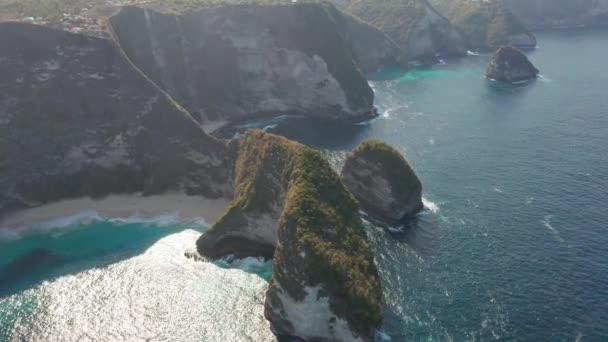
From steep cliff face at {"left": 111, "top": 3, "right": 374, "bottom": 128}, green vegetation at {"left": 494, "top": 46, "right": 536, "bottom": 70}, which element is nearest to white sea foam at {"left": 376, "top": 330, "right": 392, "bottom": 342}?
steep cliff face at {"left": 111, "top": 3, "right": 374, "bottom": 128}

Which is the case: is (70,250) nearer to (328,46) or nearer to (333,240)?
(333,240)

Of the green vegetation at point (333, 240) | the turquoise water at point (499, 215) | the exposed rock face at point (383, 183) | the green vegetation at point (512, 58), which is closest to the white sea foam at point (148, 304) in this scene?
the green vegetation at point (333, 240)

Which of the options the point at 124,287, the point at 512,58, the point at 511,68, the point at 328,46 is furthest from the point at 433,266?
the point at 512,58

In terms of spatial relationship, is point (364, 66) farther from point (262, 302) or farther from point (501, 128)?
point (262, 302)

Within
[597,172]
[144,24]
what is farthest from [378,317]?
[144,24]

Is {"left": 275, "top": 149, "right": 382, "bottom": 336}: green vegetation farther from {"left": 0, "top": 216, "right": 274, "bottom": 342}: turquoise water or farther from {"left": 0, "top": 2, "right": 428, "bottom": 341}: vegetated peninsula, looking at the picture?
{"left": 0, "top": 216, "right": 274, "bottom": 342}: turquoise water

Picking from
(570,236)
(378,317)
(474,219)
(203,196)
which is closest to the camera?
(378,317)

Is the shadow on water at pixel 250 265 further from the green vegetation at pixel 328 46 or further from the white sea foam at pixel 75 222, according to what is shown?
the green vegetation at pixel 328 46
